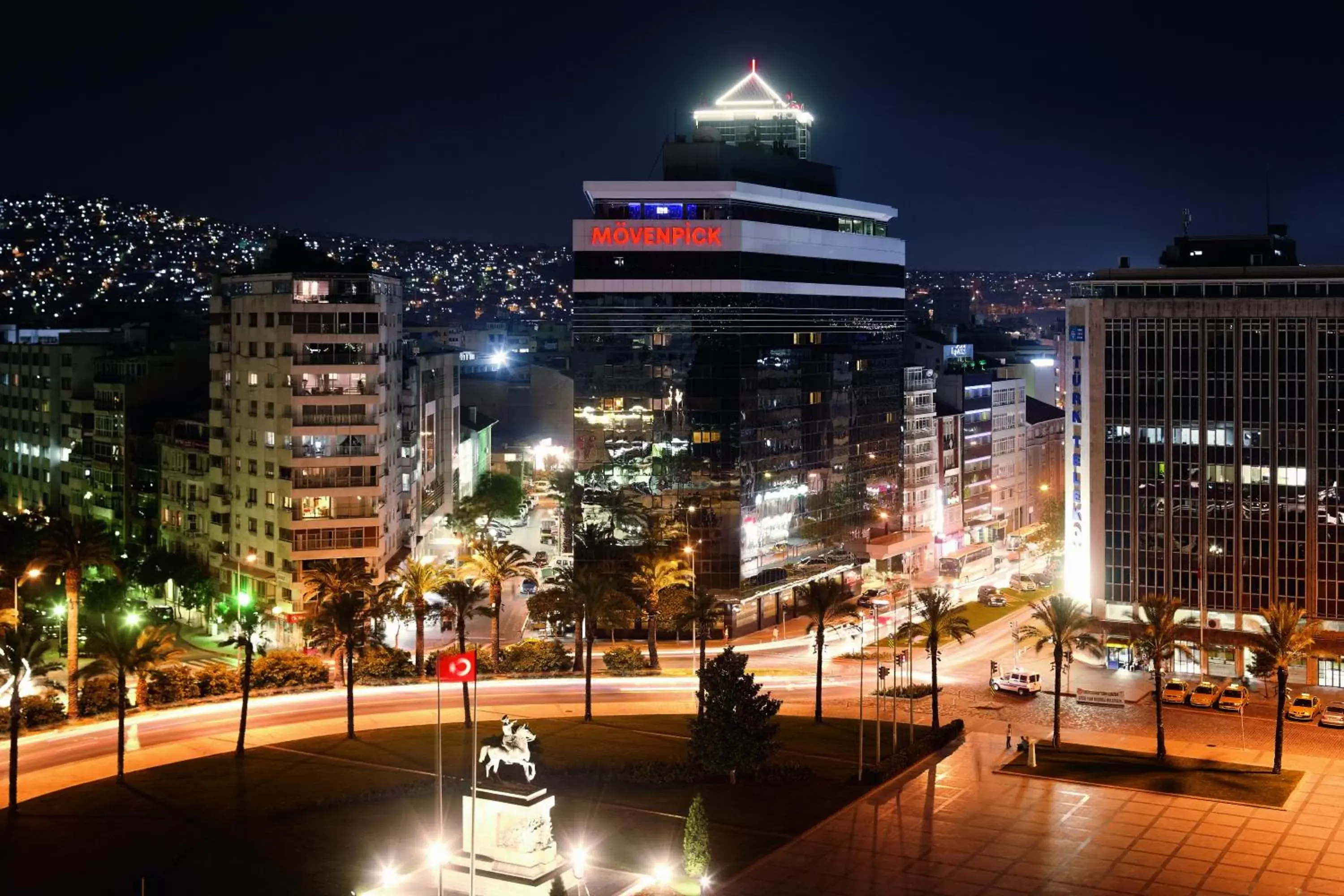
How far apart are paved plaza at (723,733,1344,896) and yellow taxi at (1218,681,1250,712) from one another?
54.4 feet

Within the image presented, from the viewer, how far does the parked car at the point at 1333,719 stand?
10062 centimetres

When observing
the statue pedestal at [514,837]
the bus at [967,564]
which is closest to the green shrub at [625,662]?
the statue pedestal at [514,837]

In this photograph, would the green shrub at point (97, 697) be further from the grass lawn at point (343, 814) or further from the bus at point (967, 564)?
the bus at point (967, 564)

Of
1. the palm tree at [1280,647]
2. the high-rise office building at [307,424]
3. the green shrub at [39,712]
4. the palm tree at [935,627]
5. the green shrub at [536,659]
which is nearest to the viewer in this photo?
the palm tree at [1280,647]

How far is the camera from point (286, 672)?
341 ft

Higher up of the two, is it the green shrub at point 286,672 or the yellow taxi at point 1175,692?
the green shrub at point 286,672

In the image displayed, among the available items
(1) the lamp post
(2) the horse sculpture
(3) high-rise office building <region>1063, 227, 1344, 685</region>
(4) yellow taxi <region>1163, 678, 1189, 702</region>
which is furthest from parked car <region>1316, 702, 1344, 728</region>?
(1) the lamp post

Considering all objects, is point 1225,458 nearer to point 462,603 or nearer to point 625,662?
point 625,662

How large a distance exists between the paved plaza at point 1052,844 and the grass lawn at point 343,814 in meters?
2.91

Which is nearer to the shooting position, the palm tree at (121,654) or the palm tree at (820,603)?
the palm tree at (121,654)

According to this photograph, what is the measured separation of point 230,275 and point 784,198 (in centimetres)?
4785

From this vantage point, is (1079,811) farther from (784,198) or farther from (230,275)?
(230,275)

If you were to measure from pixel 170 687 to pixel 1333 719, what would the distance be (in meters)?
73.6

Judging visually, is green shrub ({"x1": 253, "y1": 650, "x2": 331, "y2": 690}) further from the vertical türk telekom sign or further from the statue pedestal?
the vertical türk telekom sign
